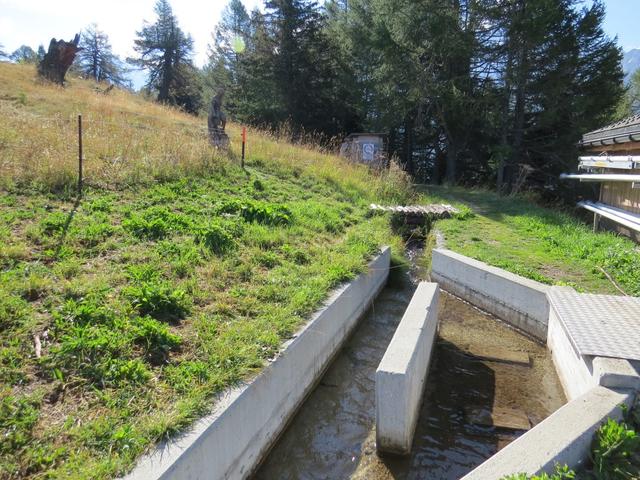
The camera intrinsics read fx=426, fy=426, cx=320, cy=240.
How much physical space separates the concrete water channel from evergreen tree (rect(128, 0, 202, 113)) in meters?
35.3

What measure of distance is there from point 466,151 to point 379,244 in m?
15.4

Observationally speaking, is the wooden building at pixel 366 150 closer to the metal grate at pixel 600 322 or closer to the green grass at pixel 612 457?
the metal grate at pixel 600 322

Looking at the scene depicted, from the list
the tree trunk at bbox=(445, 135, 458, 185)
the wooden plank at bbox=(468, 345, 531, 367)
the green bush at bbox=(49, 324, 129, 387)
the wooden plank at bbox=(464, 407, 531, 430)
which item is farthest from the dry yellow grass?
the tree trunk at bbox=(445, 135, 458, 185)

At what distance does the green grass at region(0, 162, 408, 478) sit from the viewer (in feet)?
8.86

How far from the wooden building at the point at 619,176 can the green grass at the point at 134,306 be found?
466 cm

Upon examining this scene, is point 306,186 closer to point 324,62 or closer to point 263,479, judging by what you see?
point 263,479

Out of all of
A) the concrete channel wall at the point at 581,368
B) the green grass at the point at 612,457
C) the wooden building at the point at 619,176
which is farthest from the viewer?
the wooden building at the point at 619,176

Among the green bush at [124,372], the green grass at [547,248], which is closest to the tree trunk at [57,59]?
the green grass at [547,248]

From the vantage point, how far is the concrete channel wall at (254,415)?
8.44ft

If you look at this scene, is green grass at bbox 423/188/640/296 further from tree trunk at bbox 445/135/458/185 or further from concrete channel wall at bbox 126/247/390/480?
tree trunk at bbox 445/135/458/185

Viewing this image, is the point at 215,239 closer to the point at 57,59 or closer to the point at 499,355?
the point at 499,355

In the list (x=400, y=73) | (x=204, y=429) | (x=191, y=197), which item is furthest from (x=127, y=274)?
(x=400, y=73)

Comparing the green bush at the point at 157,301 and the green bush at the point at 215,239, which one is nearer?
the green bush at the point at 157,301

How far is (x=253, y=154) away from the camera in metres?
11.9
